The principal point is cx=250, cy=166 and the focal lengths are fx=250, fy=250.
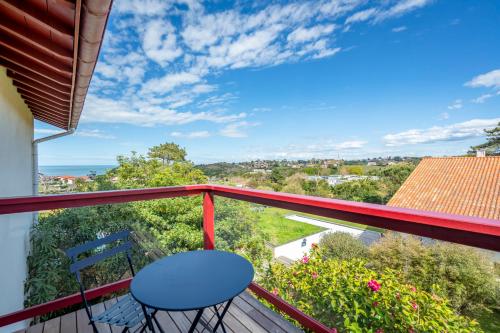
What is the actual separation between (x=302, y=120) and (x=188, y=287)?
31.2m

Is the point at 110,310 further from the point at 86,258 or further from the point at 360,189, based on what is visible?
the point at 360,189

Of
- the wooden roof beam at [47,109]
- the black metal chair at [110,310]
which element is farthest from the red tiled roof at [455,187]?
the wooden roof beam at [47,109]

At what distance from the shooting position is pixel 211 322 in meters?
2.24

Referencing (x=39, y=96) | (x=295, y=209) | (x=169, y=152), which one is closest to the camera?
(x=295, y=209)

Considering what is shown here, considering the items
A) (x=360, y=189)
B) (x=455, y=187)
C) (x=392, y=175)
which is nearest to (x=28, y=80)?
(x=360, y=189)

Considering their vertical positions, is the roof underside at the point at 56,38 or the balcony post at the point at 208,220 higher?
the roof underside at the point at 56,38

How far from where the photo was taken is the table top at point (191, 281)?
1.28 m

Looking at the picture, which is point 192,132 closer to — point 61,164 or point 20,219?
point 61,164

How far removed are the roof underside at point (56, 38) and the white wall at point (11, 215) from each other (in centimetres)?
64

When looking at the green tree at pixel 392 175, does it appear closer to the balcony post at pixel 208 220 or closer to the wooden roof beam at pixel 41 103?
the balcony post at pixel 208 220

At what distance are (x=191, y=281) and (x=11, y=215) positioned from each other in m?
3.42

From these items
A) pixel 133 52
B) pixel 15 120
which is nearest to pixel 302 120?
pixel 133 52

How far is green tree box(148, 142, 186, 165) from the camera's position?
15345mm

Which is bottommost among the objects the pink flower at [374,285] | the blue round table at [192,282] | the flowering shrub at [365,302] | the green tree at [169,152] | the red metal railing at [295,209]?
the flowering shrub at [365,302]
